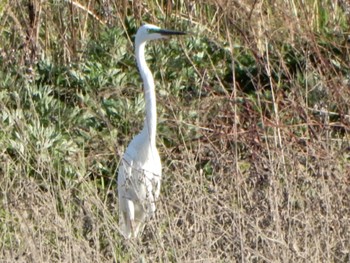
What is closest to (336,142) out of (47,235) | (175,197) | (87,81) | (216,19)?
(175,197)

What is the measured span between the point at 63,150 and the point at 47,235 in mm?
2206

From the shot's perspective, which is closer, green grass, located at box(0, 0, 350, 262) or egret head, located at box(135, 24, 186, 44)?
green grass, located at box(0, 0, 350, 262)

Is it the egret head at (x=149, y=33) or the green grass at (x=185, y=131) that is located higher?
the egret head at (x=149, y=33)

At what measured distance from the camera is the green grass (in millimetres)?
3689

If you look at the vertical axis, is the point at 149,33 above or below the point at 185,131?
above

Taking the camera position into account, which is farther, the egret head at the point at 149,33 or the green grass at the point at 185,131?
the egret head at the point at 149,33

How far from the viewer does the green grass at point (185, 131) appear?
3689 millimetres

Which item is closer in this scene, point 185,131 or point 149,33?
point 149,33

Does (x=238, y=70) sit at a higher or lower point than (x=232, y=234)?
lower

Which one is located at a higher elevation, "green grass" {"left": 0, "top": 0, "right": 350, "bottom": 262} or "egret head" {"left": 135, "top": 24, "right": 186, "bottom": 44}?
"egret head" {"left": 135, "top": 24, "right": 186, "bottom": 44}

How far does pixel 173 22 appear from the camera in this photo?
298 inches

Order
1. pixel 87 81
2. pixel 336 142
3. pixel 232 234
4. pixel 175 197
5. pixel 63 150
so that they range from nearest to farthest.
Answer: pixel 232 234 < pixel 175 197 < pixel 336 142 < pixel 63 150 < pixel 87 81

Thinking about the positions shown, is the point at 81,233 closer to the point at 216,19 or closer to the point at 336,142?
the point at 336,142

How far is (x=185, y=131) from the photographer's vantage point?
20.6 ft
